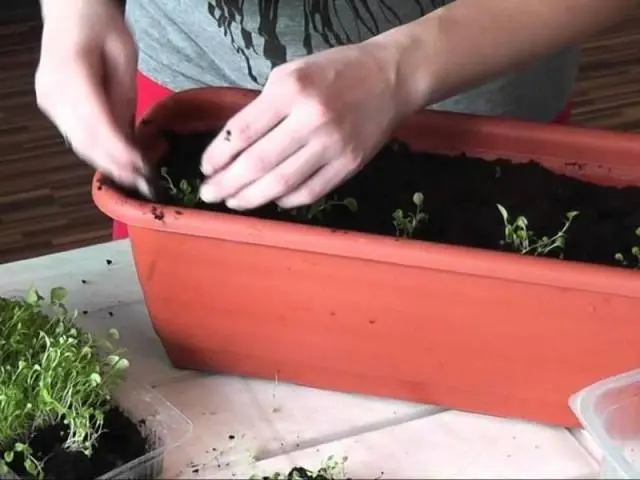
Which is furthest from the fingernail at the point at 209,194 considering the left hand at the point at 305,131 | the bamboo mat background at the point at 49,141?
the bamboo mat background at the point at 49,141

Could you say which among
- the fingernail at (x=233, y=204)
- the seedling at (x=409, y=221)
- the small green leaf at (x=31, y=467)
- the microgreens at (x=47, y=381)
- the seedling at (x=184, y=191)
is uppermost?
the fingernail at (x=233, y=204)

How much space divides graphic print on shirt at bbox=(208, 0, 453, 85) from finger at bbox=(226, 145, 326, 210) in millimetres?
255

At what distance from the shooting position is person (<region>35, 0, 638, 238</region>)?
65 centimetres

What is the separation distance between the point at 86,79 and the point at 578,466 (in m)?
0.41

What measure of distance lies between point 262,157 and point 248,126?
0.02 m

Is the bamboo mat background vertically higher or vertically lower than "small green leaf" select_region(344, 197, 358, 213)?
lower

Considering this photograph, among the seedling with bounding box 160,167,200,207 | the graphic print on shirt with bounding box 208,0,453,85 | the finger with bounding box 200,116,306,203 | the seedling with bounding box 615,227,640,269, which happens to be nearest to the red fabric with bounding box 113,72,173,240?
the graphic print on shirt with bounding box 208,0,453,85

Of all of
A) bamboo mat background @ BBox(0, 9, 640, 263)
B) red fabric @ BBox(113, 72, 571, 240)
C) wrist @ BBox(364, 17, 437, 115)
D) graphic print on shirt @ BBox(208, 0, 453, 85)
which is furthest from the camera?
bamboo mat background @ BBox(0, 9, 640, 263)

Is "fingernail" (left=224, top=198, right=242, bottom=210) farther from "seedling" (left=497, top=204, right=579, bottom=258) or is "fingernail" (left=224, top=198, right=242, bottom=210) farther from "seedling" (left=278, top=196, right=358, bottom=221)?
"seedling" (left=497, top=204, right=579, bottom=258)

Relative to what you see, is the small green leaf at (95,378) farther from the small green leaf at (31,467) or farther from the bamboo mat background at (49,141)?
the bamboo mat background at (49,141)

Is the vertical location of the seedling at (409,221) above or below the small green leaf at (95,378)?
above

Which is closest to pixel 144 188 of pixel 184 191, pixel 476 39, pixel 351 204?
pixel 184 191

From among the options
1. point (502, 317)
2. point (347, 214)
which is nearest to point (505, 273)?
point (502, 317)

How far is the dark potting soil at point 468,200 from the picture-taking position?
722 millimetres
